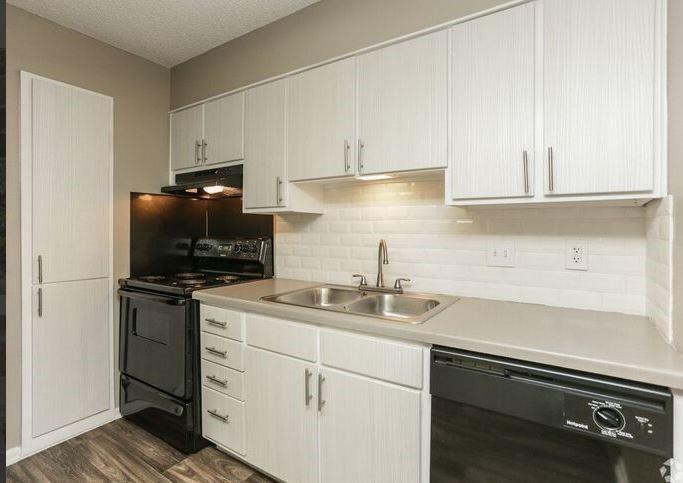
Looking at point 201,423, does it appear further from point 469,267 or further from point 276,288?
point 469,267

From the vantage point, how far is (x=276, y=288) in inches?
89.0

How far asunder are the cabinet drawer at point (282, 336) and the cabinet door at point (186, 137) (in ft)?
4.64

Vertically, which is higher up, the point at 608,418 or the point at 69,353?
the point at 608,418

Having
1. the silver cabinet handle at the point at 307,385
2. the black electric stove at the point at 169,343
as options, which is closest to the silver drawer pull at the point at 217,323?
the black electric stove at the point at 169,343

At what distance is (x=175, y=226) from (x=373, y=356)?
2.06m

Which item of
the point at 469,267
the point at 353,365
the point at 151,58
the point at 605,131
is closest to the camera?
the point at 605,131

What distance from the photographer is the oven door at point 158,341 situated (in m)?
2.10

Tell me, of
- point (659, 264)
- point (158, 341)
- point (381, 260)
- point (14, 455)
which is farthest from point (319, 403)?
point (14, 455)

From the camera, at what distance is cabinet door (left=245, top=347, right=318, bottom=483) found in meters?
1.68

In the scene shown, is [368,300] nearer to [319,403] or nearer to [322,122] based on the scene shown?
[319,403]

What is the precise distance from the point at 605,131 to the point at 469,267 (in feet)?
2.74

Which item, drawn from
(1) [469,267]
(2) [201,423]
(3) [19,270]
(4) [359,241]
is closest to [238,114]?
(4) [359,241]

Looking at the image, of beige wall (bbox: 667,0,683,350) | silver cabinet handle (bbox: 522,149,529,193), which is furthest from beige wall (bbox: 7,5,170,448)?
beige wall (bbox: 667,0,683,350)

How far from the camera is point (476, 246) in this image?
1912mm
